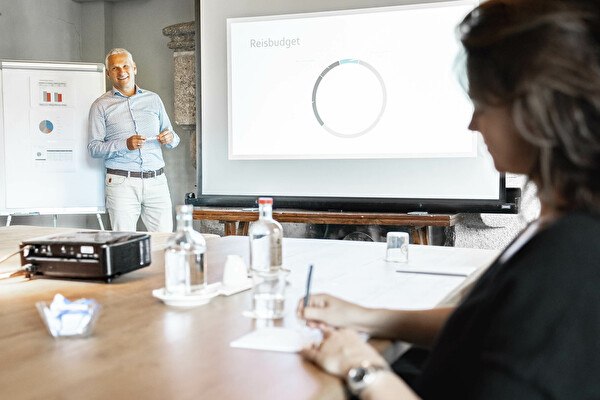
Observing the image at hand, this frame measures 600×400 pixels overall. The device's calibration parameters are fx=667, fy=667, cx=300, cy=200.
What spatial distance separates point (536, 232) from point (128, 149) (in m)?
4.36

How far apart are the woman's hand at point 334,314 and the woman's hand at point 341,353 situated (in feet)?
0.47

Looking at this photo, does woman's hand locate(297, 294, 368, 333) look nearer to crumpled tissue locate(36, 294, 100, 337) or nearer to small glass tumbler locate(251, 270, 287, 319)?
small glass tumbler locate(251, 270, 287, 319)

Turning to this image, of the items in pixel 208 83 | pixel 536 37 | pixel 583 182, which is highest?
pixel 208 83

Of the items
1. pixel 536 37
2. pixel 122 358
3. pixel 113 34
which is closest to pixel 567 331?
pixel 536 37

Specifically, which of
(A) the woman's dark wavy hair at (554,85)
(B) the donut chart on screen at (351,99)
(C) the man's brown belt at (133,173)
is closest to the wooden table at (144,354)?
(A) the woman's dark wavy hair at (554,85)

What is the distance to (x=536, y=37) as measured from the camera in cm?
79

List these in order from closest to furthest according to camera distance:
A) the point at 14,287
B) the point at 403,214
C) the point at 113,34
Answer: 1. the point at 14,287
2. the point at 403,214
3. the point at 113,34

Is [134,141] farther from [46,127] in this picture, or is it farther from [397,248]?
[397,248]

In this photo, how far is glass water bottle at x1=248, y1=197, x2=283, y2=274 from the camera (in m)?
1.64

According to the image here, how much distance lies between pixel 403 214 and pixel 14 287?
2.44m

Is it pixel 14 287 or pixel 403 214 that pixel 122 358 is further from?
pixel 403 214

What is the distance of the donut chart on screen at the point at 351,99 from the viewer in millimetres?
3889

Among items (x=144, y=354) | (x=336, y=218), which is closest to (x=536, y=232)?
(x=144, y=354)

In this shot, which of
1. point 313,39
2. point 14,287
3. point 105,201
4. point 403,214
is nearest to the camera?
point 14,287
